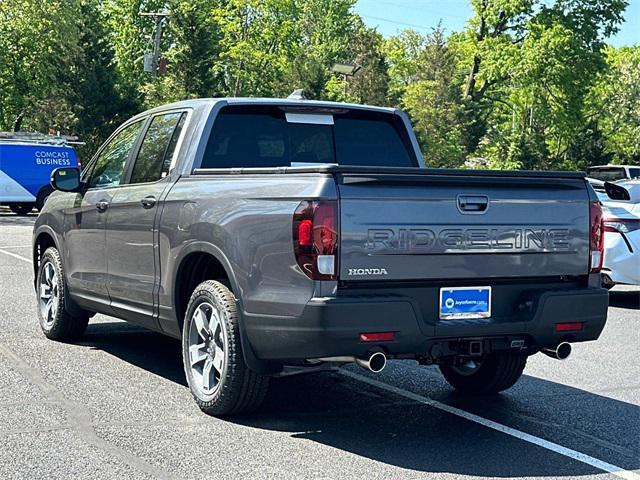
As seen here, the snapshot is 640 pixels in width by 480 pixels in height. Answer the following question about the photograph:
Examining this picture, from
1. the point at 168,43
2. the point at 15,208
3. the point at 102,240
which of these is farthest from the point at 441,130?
the point at 102,240

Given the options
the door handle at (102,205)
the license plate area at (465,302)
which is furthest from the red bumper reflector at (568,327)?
the door handle at (102,205)

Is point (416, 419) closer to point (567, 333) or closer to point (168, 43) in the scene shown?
point (567, 333)

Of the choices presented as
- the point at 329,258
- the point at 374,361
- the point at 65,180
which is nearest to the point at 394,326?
the point at 374,361

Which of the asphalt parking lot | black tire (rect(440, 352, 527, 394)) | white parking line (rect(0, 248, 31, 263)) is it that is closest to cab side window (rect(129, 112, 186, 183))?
the asphalt parking lot

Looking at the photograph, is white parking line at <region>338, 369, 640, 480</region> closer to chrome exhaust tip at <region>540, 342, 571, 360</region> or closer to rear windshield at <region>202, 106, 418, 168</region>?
chrome exhaust tip at <region>540, 342, 571, 360</region>

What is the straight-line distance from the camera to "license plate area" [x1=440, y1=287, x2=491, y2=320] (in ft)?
16.8

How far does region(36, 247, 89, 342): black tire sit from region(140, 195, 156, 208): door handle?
174cm

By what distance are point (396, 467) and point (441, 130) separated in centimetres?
5537

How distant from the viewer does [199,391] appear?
575 centimetres

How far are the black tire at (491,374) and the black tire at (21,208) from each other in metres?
28.5

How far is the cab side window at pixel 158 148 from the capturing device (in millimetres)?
6566

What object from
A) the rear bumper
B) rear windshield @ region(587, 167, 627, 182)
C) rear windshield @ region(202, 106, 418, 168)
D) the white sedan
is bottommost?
rear windshield @ region(587, 167, 627, 182)

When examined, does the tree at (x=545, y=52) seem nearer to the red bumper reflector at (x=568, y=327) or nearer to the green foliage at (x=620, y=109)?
the green foliage at (x=620, y=109)

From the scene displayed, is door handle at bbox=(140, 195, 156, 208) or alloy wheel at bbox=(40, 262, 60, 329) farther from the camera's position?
alloy wheel at bbox=(40, 262, 60, 329)
